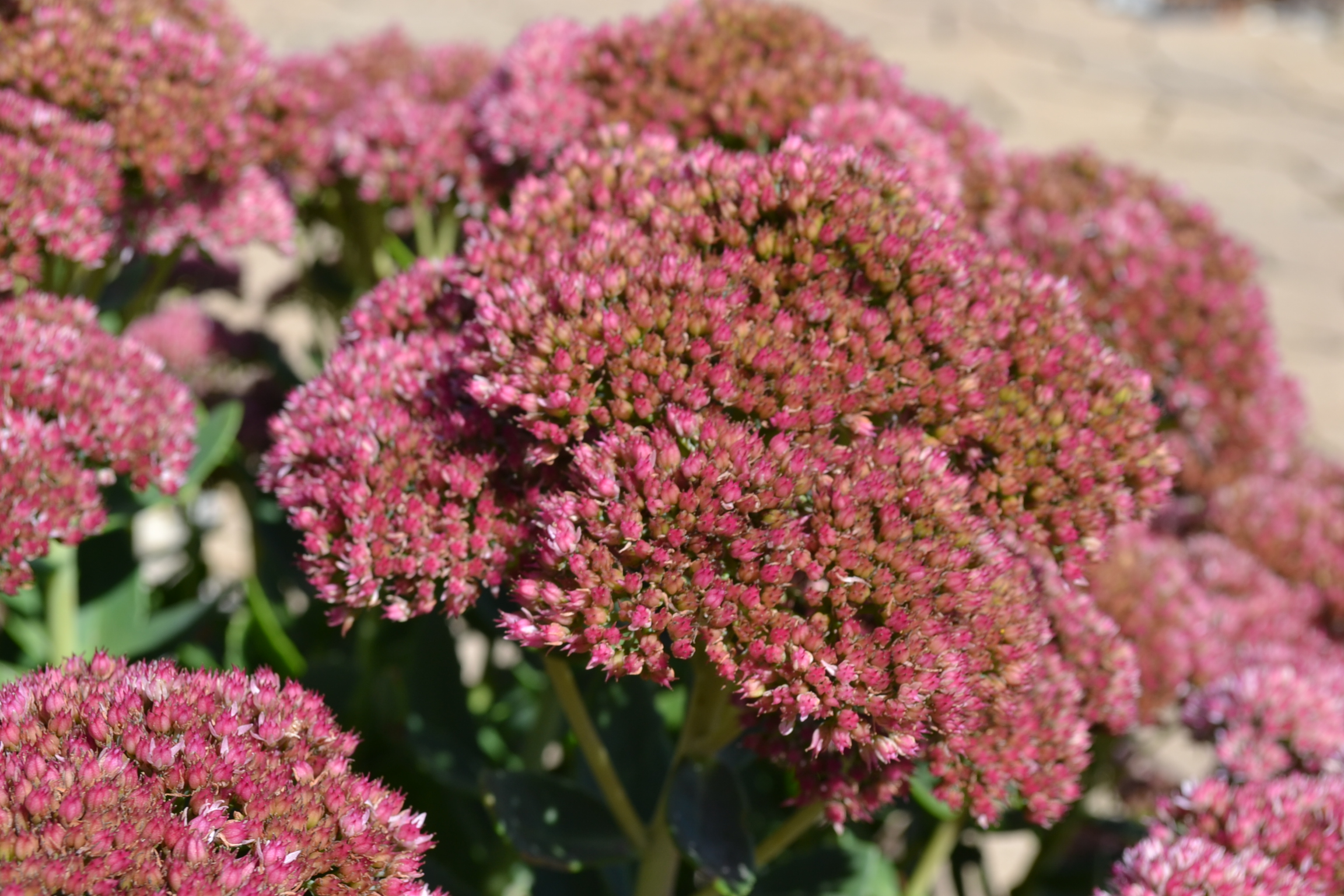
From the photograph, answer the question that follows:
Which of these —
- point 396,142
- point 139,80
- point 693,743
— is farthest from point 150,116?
point 693,743

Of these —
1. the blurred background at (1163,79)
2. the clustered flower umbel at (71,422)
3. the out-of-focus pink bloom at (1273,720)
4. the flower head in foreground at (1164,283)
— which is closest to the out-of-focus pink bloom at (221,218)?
the clustered flower umbel at (71,422)

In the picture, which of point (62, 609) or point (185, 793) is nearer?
point (185, 793)

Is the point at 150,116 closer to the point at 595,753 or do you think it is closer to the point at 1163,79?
the point at 595,753

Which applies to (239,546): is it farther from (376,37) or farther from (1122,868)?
(1122,868)

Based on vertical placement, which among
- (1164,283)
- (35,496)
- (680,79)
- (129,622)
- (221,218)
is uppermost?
(680,79)

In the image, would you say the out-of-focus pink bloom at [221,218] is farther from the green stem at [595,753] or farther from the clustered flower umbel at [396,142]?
the green stem at [595,753]

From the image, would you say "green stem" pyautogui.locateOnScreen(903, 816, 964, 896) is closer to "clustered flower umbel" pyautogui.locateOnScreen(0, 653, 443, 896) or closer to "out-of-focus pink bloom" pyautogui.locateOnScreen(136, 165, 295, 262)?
"clustered flower umbel" pyautogui.locateOnScreen(0, 653, 443, 896)
